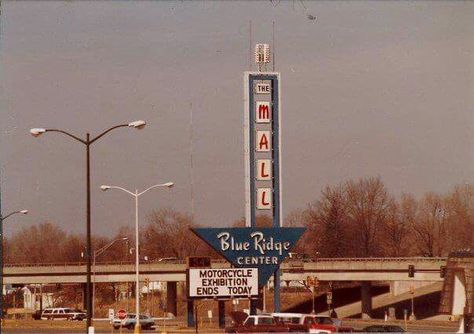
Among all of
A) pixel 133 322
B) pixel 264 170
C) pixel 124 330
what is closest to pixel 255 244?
pixel 264 170

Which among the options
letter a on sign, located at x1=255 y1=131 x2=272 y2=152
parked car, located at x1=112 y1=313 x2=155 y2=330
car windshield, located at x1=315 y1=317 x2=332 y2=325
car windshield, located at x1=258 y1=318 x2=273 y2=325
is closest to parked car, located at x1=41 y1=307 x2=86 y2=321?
parked car, located at x1=112 y1=313 x2=155 y2=330

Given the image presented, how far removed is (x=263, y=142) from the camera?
69.5 m

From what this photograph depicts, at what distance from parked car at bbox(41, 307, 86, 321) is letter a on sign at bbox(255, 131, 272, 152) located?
175ft

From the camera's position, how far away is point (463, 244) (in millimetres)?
155875

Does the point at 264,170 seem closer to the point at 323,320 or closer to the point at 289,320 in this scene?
the point at 289,320

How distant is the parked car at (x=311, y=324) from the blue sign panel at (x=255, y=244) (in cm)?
683

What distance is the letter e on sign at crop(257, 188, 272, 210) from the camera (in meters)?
69.1

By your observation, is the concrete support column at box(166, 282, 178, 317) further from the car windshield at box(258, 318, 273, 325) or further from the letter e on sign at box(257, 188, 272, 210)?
the car windshield at box(258, 318, 273, 325)

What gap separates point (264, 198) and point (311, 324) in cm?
1464

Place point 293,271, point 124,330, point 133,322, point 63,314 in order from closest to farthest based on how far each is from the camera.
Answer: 1. point 124,330
2. point 133,322
3. point 63,314
4. point 293,271

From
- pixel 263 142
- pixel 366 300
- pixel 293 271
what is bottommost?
pixel 366 300

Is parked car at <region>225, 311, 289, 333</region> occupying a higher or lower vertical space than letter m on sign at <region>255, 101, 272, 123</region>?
lower

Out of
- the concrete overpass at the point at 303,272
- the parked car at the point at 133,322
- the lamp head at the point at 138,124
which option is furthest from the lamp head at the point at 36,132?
the concrete overpass at the point at 303,272

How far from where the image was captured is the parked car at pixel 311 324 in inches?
2172
